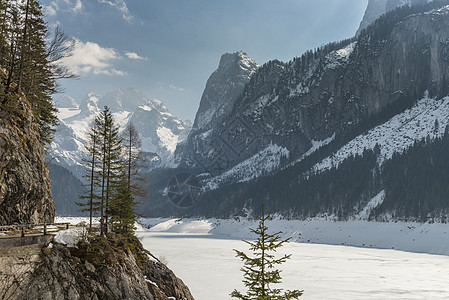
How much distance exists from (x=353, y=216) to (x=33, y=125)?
424 ft

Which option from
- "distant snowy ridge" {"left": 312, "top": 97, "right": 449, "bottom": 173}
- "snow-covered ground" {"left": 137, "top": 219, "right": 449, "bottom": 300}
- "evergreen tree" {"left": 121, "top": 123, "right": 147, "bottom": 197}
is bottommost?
"snow-covered ground" {"left": 137, "top": 219, "right": 449, "bottom": 300}

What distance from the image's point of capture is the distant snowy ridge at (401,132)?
154 metres

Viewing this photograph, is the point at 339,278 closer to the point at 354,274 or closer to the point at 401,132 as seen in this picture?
the point at 354,274

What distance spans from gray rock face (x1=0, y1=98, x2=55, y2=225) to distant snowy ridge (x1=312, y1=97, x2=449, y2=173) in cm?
15625

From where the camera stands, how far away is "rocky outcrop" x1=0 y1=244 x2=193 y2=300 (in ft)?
47.9

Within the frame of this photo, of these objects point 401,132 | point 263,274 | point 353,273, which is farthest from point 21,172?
point 401,132

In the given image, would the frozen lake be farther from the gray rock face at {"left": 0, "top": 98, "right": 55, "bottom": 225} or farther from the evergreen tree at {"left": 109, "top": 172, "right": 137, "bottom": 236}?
the gray rock face at {"left": 0, "top": 98, "right": 55, "bottom": 225}

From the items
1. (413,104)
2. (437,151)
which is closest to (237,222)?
(437,151)

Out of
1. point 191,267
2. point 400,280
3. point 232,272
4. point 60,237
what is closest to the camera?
point 60,237

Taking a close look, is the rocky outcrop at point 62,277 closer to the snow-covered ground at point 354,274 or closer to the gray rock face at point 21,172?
the gray rock face at point 21,172

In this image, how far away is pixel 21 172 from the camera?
19547 mm

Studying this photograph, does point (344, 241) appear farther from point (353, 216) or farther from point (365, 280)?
point (365, 280)

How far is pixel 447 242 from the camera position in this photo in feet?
266

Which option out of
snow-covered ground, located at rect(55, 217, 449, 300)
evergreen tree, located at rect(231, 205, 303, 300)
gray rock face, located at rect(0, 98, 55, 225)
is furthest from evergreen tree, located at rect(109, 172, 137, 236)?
evergreen tree, located at rect(231, 205, 303, 300)
